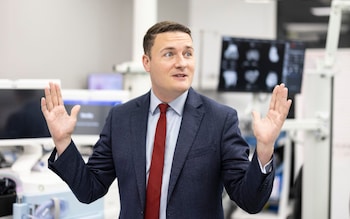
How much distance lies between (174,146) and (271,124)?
0.34m

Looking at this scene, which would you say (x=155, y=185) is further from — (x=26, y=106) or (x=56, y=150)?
(x=26, y=106)

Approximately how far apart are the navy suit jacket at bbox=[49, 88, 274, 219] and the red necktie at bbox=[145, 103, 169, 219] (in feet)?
0.07

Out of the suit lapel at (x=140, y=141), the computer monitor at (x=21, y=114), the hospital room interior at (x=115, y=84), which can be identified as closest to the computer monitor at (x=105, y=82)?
the hospital room interior at (x=115, y=84)

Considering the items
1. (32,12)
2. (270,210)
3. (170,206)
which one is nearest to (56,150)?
(170,206)

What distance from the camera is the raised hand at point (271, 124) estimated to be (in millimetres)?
1378

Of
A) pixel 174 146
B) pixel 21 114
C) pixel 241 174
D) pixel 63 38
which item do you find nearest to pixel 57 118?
pixel 174 146

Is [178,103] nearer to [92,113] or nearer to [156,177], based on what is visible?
[156,177]

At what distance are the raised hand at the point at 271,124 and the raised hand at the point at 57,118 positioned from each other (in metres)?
0.61

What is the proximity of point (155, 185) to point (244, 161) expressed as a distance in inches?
11.8

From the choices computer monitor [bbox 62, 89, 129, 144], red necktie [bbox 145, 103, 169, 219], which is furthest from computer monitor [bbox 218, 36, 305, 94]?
red necktie [bbox 145, 103, 169, 219]

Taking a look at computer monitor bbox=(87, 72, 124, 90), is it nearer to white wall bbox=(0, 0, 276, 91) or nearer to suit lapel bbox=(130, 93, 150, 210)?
white wall bbox=(0, 0, 276, 91)

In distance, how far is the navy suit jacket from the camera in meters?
1.50

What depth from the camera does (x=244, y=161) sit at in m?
1.49

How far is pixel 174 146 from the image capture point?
1.58 meters
